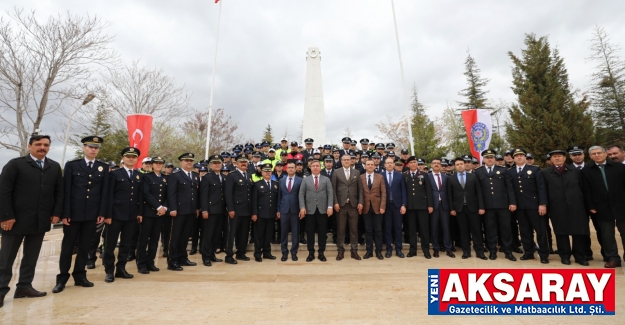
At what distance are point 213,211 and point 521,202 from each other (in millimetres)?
6060

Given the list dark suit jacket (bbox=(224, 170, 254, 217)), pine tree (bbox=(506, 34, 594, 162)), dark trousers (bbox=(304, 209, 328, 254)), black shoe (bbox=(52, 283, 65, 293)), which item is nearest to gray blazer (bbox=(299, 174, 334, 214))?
dark trousers (bbox=(304, 209, 328, 254))

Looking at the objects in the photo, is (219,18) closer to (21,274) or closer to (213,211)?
(213,211)

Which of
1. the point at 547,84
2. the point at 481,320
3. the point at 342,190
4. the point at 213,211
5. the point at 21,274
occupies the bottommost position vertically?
the point at 481,320

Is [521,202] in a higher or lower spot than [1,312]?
higher

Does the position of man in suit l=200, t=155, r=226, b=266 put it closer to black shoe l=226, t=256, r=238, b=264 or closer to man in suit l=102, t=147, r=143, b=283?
black shoe l=226, t=256, r=238, b=264

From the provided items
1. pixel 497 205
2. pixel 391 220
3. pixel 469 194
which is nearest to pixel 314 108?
pixel 391 220

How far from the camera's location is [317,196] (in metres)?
6.11

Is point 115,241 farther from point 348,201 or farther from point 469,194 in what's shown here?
point 469,194

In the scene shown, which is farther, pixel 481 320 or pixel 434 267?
pixel 434 267

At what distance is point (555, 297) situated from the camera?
10.3ft

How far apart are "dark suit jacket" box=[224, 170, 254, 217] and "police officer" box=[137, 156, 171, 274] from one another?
115 centimetres

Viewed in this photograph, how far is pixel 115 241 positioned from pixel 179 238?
104 centimetres

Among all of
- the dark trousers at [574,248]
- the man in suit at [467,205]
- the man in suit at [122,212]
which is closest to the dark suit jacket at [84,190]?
the man in suit at [122,212]

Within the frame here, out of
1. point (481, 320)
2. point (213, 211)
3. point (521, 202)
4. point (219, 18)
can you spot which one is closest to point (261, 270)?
point (213, 211)
